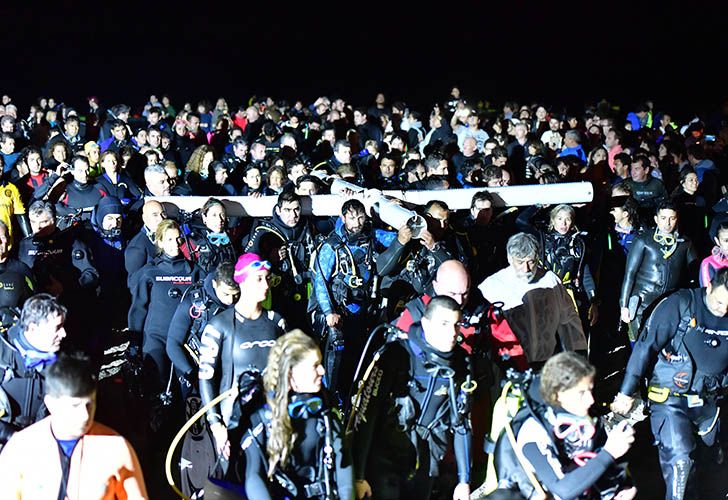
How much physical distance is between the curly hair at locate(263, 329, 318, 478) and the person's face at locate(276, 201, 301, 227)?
341 cm

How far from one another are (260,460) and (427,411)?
1296 mm

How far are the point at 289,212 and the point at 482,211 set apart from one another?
84.2 inches

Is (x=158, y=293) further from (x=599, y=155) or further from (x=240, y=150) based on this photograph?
(x=599, y=155)

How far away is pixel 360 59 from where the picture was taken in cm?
2802

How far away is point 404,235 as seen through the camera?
7.14m

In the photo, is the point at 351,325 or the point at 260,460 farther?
the point at 351,325

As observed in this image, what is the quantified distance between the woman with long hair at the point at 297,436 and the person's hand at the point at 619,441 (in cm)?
144

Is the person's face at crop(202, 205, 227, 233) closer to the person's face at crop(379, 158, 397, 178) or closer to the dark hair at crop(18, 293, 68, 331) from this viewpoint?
the dark hair at crop(18, 293, 68, 331)

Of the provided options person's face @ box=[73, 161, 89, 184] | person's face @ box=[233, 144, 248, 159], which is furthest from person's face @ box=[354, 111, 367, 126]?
→ person's face @ box=[73, 161, 89, 184]

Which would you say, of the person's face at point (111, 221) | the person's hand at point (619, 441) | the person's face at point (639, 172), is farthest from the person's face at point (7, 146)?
the person's hand at point (619, 441)

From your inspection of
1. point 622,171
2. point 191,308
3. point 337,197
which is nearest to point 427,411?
point 191,308

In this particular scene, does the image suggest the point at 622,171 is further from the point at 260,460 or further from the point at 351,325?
the point at 260,460

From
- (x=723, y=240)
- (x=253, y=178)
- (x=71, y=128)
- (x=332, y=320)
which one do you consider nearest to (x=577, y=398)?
(x=332, y=320)

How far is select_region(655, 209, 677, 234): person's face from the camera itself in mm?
7609
